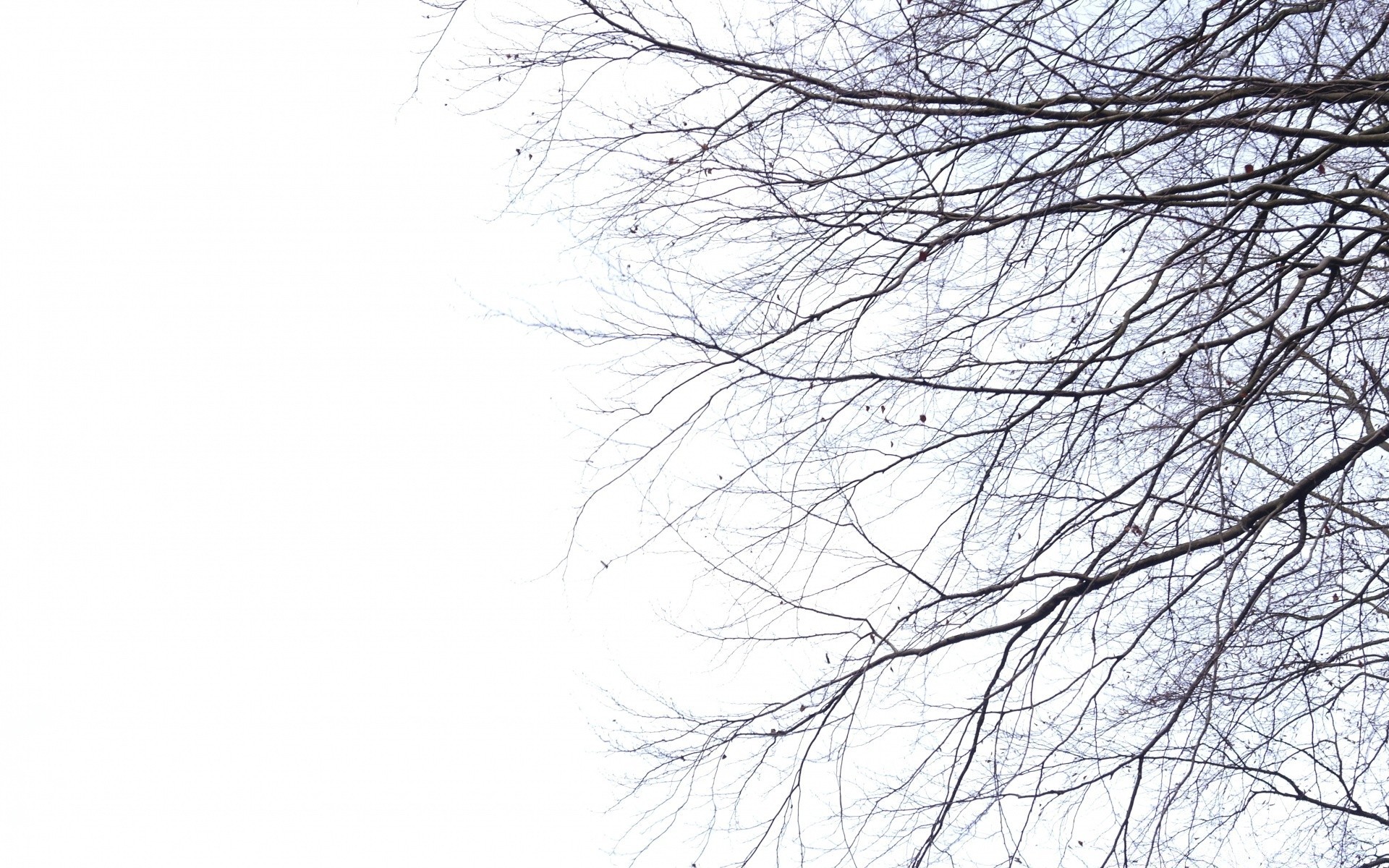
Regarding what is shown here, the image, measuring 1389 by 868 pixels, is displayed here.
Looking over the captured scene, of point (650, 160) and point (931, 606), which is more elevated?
point (650, 160)

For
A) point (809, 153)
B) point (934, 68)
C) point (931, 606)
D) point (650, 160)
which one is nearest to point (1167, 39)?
point (934, 68)

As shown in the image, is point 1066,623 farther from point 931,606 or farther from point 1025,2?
point 1025,2

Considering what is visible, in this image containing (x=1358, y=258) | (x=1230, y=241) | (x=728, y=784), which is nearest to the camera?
(x=1358, y=258)

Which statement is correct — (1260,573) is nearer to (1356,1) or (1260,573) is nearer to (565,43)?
(1356,1)

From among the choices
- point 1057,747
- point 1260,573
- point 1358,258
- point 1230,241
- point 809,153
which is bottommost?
point 1057,747

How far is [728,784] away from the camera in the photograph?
3648mm

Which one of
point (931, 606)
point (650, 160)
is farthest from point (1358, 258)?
point (650, 160)

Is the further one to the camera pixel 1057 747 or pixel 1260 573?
pixel 1260 573

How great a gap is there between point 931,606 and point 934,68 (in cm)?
160

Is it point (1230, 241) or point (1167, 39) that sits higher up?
point (1167, 39)

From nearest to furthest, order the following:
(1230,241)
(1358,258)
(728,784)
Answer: (1358,258), (728,784), (1230,241)

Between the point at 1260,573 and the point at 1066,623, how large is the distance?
2.98 ft

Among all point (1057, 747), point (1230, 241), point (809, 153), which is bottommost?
point (1057, 747)

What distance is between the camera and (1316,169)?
3.82 metres
